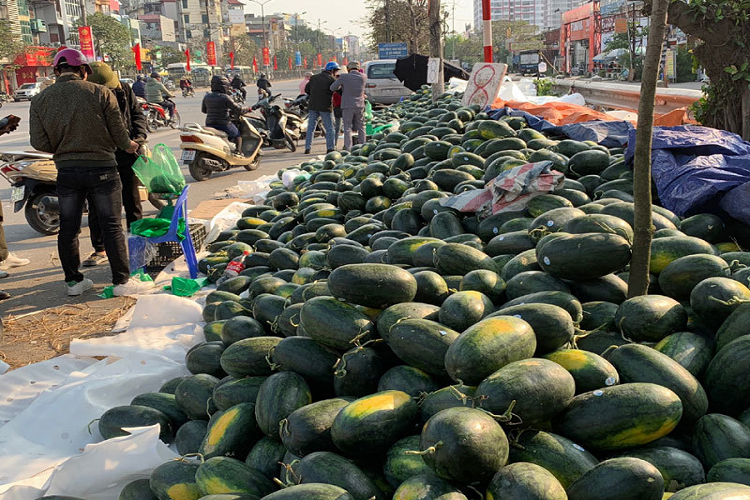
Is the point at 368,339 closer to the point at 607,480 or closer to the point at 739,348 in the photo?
the point at 607,480

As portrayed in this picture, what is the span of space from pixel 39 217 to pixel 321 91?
7.10 metres

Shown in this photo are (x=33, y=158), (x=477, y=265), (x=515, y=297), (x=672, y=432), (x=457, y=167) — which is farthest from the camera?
(x=33, y=158)

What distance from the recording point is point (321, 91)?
13.8 meters

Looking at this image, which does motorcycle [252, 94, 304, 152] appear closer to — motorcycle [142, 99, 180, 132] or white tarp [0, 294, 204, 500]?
motorcycle [142, 99, 180, 132]

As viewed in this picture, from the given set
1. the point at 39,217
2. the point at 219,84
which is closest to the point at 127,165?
the point at 39,217

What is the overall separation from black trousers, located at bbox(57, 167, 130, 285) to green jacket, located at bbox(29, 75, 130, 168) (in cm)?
11

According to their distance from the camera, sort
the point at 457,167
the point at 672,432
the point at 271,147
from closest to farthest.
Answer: the point at 672,432 → the point at 457,167 → the point at 271,147

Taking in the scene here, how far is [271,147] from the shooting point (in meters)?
17.1

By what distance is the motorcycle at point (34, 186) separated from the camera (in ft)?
25.8

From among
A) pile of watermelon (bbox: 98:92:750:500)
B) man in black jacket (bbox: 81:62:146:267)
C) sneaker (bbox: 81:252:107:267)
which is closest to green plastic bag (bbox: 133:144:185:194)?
man in black jacket (bbox: 81:62:146:267)

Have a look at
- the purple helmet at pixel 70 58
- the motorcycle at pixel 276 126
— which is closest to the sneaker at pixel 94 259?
the purple helmet at pixel 70 58

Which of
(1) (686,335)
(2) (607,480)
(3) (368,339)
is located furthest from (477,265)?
(2) (607,480)

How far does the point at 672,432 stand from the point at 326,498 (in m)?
1.19

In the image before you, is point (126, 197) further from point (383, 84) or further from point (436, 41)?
point (383, 84)
